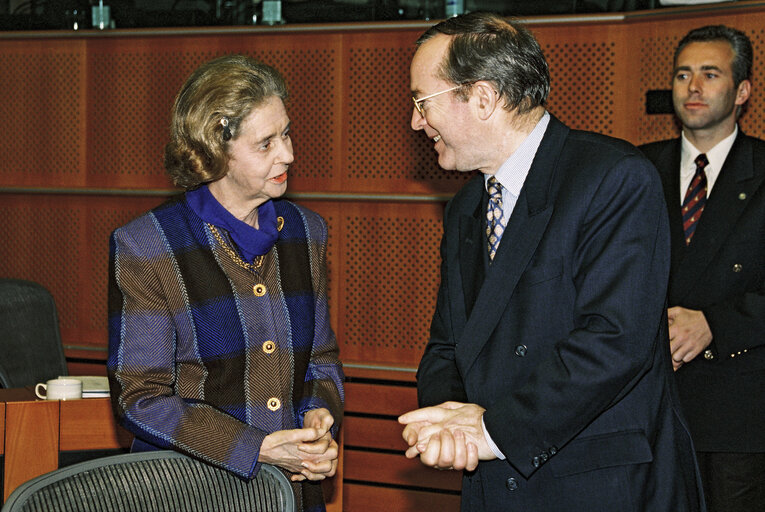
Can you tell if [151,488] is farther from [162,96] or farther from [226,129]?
[162,96]

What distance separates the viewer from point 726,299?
3389mm

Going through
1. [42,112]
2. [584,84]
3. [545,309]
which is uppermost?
[584,84]

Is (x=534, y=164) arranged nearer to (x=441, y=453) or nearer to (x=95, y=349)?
(x=441, y=453)

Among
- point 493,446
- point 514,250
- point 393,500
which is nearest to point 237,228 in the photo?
point 514,250

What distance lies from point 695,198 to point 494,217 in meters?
1.78

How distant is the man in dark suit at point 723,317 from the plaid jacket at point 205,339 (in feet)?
5.01

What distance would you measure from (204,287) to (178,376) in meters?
0.24

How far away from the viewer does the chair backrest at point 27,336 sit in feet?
13.2

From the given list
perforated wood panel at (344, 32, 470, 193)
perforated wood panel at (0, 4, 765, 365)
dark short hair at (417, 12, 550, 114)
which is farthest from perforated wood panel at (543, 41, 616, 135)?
dark short hair at (417, 12, 550, 114)

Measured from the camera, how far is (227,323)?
241 centimetres

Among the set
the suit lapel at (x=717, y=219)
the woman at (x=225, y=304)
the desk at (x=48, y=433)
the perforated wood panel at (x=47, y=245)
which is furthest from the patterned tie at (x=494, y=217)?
the perforated wood panel at (x=47, y=245)

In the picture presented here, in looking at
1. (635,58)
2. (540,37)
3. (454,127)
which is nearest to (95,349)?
(540,37)

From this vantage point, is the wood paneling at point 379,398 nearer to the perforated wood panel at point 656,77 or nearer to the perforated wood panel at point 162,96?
the perforated wood panel at point 162,96

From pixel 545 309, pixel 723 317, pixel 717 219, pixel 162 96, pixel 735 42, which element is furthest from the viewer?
pixel 162 96
